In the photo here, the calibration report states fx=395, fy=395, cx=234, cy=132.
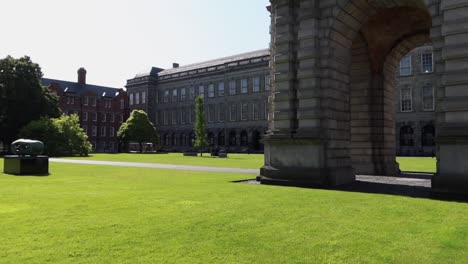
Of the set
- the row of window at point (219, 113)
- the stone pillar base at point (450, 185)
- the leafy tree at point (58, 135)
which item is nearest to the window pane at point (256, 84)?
the row of window at point (219, 113)

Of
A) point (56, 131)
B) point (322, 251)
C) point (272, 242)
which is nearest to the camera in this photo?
point (322, 251)

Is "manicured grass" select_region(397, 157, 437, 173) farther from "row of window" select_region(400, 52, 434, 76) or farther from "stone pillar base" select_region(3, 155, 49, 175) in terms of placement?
"row of window" select_region(400, 52, 434, 76)

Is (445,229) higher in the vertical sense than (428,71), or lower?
lower

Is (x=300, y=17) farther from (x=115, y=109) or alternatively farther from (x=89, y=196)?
(x=115, y=109)

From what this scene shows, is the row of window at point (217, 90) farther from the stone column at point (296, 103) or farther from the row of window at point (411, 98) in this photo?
the stone column at point (296, 103)

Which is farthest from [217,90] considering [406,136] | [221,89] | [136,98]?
[406,136]

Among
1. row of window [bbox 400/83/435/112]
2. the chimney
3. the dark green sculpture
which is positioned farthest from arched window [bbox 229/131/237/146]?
the dark green sculpture

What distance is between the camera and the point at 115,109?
102 meters

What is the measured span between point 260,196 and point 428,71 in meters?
56.9

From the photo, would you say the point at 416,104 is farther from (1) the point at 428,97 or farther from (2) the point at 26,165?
(2) the point at 26,165

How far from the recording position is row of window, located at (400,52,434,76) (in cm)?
6019

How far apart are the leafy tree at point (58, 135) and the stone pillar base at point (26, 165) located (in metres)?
30.0

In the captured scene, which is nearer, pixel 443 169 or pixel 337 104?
pixel 443 169

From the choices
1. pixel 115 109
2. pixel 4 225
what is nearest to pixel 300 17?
pixel 4 225
